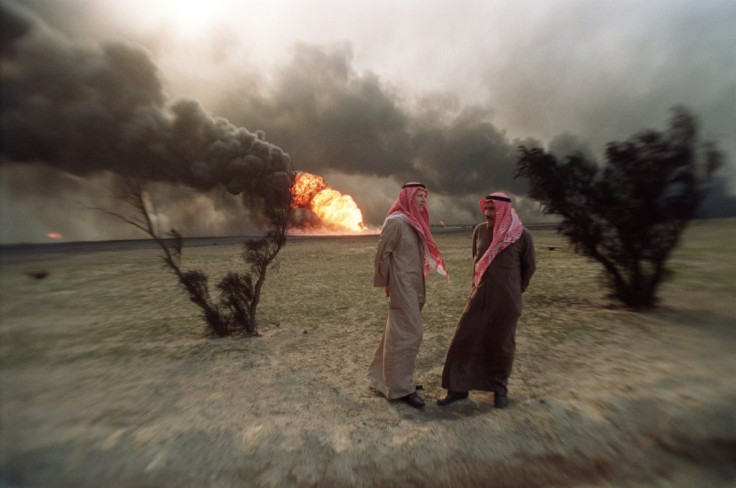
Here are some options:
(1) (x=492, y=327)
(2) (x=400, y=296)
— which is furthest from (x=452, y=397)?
(2) (x=400, y=296)

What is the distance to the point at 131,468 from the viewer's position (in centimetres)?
256

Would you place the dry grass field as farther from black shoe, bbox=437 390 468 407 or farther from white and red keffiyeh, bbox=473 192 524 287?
white and red keffiyeh, bbox=473 192 524 287

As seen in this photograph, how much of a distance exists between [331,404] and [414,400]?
0.86 meters

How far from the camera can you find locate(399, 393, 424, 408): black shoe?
3.30 metres

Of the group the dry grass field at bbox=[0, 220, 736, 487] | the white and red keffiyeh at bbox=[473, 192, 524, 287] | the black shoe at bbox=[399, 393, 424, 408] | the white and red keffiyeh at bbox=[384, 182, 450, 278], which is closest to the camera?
the dry grass field at bbox=[0, 220, 736, 487]

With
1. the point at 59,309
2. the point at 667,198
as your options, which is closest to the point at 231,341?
the point at 59,309

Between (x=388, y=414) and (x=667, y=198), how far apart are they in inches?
265

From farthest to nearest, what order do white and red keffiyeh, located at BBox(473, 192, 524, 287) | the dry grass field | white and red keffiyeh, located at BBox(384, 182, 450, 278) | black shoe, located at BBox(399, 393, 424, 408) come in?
1. white and red keffiyeh, located at BBox(384, 182, 450, 278)
2. black shoe, located at BBox(399, 393, 424, 408)
3. white and red keffiyeh, located at BBox(473, 192, 524, 287)
4. the dry grass field

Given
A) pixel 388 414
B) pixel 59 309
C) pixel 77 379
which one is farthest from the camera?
pixel 59 309

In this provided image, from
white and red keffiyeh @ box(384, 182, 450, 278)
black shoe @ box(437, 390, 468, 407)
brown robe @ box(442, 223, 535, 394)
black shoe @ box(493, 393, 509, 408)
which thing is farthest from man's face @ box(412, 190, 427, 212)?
black shoe @ box(493, 393, 509, 408)

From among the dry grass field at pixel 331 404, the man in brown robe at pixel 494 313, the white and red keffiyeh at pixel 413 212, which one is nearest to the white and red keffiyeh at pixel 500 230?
the man in brown robe at pixel 494 313

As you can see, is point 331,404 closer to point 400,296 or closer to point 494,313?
point 400,296

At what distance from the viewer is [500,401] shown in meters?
3.26

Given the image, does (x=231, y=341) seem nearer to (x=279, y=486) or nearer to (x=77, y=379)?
(x=77, y=379)
